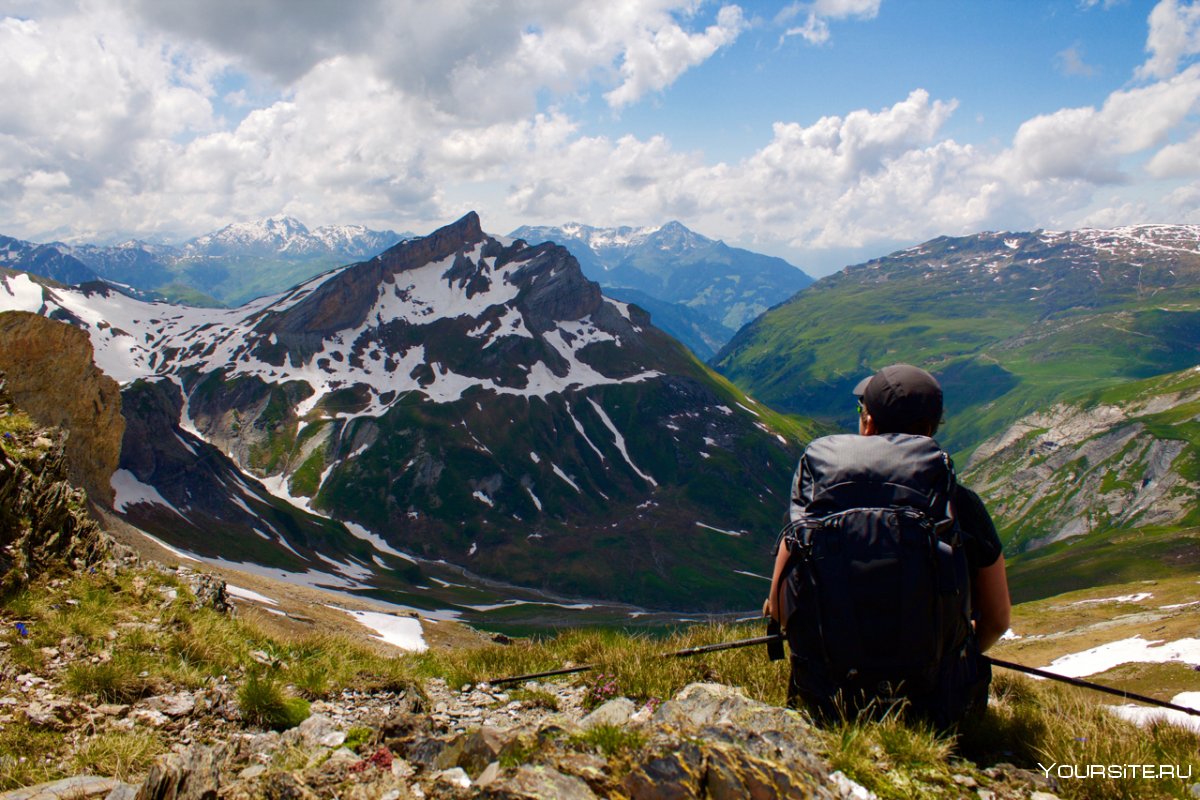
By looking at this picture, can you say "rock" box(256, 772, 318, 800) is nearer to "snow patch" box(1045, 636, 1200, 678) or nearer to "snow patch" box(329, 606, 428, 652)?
"snow patch" box(1045, 636, 1200, 678)

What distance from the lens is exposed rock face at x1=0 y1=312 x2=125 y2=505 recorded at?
4988 cm

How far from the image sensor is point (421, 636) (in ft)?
195

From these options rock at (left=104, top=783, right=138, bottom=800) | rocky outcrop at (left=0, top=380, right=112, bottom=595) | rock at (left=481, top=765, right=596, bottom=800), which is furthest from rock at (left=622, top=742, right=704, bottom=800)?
rocky outcrop at (left=0, top=380, right=112, bottom=595)

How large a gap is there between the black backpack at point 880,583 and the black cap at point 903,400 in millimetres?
396

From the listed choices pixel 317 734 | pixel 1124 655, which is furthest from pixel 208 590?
pixel 1124 655

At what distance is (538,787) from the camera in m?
3.85

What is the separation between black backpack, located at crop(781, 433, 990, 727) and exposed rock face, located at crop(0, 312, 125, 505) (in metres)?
58.7

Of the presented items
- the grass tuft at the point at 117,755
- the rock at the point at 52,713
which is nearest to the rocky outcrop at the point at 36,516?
the rock at the point at 52,713

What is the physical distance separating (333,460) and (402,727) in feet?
689

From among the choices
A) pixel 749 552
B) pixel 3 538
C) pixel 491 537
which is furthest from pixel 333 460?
pixel 3 538

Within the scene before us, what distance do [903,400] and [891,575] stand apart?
1.61 meters

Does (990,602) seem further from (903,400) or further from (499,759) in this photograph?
(499,759)

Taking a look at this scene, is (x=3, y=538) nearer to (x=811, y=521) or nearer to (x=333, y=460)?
(x=811, y=521)

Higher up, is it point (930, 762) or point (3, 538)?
point (3, 538)
